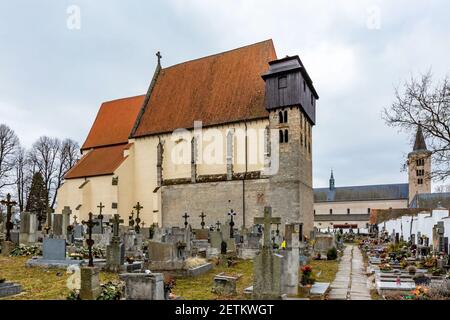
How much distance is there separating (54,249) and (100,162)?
24.2 meters

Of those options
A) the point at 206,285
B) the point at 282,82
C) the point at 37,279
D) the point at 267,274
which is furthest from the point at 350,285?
the point at 282,82

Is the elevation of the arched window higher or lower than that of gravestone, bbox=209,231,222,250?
higher

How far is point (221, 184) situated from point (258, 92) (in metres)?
7.81

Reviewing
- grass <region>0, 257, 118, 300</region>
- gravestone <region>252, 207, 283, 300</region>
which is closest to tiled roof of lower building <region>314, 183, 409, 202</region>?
grass <region>0, 257, 118, 300</region>

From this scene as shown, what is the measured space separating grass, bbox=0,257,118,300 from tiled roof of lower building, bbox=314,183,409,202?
226 feet

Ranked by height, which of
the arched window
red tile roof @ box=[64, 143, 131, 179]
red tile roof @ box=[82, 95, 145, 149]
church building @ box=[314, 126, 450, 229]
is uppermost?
red tile roof @ box=[82, 95, 145, 149]

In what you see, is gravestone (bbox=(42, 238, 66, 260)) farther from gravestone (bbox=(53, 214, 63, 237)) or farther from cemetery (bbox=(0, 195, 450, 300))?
gravestone (bbox=(53, 214, 63, 237))

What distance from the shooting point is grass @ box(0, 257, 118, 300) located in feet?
25.9

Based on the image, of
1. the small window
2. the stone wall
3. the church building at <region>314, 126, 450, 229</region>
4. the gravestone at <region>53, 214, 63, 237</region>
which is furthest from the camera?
the church building at <region>314, 126, 450, 229</region>

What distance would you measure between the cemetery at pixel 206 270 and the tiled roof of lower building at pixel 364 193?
5541 cm

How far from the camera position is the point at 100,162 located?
35.2 meters

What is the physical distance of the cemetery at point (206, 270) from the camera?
24.3 feet
